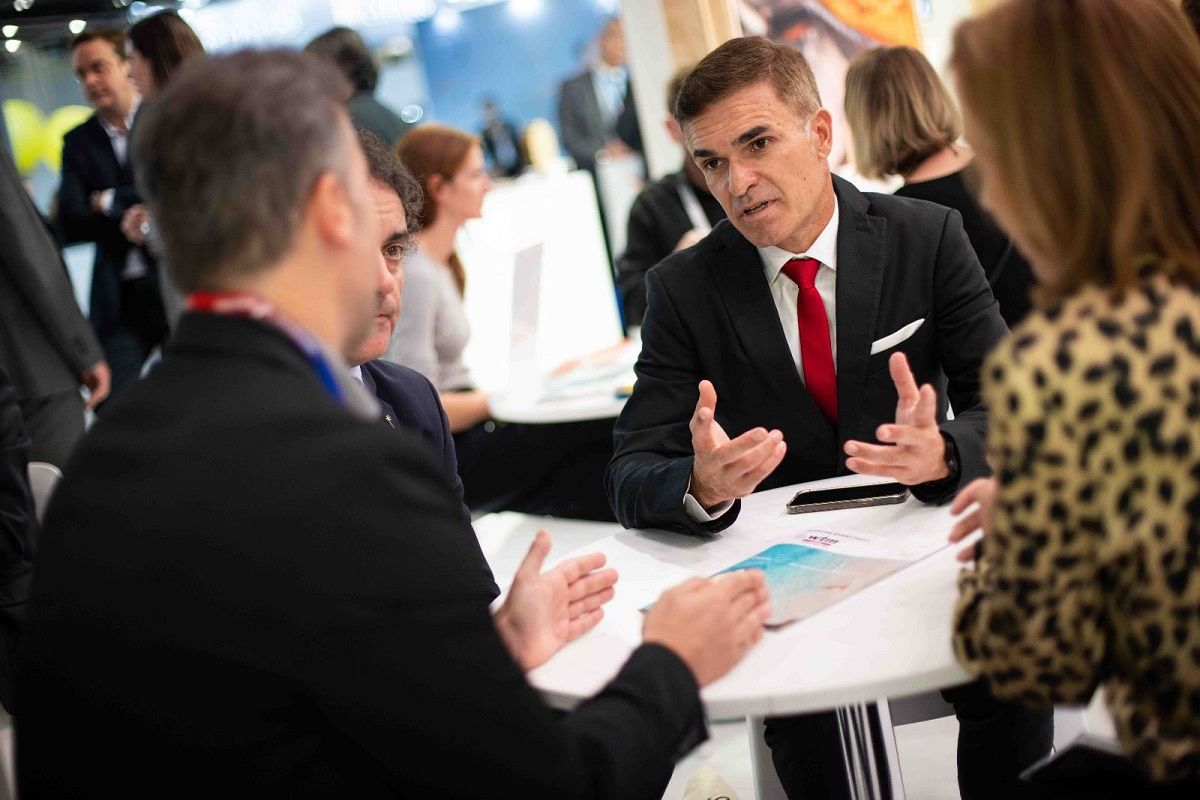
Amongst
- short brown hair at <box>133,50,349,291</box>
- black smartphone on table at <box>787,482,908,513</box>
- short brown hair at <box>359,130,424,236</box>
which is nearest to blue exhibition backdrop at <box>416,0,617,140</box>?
short brown hair at <box>359,130,424,236</box>

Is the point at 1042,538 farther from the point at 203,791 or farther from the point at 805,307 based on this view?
the point at 805,307

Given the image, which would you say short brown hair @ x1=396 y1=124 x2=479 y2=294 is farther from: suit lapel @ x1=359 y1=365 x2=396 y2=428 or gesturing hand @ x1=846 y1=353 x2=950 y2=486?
gesturing hand @ x1=846 y1=353 x2=950 y2=486

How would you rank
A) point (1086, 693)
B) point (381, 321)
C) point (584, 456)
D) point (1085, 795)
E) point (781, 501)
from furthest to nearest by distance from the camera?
point (584, 456), point (381, 321), point (781, 501), point (1085, 795), point (1086, 693)

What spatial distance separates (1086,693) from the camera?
1.18 metres

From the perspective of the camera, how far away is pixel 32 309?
352 cm

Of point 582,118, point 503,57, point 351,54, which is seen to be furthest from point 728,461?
point 503,57

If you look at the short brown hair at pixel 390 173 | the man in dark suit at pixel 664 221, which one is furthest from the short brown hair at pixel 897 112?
the short brown hair at pixel 390 173

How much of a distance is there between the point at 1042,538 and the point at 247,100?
870 mm

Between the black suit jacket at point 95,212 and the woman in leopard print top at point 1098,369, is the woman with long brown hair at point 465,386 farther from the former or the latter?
the woman in leopard print top at point 1098,369

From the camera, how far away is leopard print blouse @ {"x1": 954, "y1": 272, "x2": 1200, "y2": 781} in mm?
1062

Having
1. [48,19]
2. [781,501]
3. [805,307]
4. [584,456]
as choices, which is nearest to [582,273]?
[584,456]

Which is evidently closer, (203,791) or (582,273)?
(203,791)

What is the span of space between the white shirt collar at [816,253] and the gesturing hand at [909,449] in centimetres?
55

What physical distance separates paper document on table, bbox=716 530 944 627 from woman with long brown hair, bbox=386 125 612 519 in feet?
5.53
